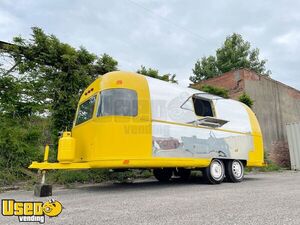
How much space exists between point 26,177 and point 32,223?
5.44m

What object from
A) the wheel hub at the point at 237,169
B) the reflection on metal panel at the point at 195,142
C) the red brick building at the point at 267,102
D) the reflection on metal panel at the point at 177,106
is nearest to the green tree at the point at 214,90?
the red brick building at the point at 267,102

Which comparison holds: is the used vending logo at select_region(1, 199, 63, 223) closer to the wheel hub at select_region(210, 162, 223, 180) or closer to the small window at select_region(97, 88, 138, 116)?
the small window at select_region(97, 88, 138, 116)

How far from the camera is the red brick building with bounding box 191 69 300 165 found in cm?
1861

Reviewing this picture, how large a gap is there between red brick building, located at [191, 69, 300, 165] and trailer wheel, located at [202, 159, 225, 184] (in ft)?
31.9

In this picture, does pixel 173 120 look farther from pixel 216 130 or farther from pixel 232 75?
pixel 232 75

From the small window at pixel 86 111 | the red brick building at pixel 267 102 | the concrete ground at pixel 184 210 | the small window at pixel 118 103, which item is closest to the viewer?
the concrete ground at pixel 184 210

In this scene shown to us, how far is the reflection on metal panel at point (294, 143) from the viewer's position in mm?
17500

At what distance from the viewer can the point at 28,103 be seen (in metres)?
10.1

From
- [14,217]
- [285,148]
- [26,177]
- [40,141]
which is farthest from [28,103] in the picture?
[285,148]

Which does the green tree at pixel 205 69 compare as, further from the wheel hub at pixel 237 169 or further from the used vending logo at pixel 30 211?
the used vending logo at pixel 30 211

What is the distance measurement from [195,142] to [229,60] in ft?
97.1

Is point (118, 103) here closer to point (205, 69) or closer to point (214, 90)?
point (214, 90)

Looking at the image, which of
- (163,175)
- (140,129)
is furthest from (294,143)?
(140,129)

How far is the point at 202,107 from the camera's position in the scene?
30.8ft
